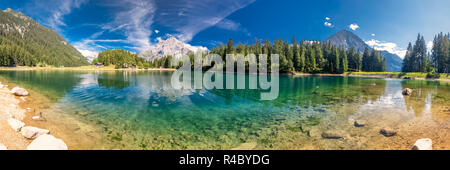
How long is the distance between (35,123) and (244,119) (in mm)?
16627

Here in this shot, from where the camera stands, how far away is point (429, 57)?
10550 cm

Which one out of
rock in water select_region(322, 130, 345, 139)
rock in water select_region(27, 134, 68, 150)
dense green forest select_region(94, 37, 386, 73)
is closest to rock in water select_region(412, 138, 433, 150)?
rock in water select_region(322, 130, 345, 139)

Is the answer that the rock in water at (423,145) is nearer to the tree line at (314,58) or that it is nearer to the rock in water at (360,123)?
the rock in water at (360,123)

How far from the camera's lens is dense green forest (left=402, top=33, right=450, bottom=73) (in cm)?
8994

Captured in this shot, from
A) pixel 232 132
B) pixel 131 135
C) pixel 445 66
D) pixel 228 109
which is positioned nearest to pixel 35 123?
pixel 131 135

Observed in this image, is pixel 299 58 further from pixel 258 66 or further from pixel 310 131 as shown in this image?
pixel 310 131

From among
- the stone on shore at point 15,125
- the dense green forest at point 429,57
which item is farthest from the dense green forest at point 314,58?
the stone on shore at point 15,125

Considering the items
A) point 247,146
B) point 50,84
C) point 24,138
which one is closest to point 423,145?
point 247,146

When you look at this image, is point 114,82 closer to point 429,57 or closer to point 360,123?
point 360,123

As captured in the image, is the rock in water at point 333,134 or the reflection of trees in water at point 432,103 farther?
the reflection of trees in water at point 432,103

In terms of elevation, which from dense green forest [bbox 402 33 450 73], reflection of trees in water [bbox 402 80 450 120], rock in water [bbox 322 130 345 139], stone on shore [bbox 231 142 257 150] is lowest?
stone on shore [bbox 231 142 257 150]

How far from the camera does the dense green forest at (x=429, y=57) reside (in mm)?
89938

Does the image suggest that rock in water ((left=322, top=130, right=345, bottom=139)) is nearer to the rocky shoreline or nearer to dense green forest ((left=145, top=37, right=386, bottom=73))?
the rocky shoreline
